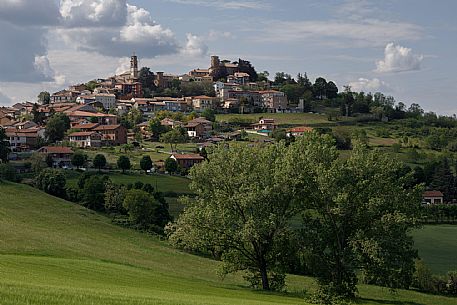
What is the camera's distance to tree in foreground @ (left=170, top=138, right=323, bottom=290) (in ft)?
117

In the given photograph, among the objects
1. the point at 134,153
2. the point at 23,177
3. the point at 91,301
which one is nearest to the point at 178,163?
the point at 134,153

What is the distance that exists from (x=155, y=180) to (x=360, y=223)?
6660 cm

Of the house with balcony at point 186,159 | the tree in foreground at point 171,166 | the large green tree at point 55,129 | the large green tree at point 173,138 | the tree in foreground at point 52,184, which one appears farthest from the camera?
the large green tree at point 55,129

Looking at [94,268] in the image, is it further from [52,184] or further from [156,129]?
[156,129]

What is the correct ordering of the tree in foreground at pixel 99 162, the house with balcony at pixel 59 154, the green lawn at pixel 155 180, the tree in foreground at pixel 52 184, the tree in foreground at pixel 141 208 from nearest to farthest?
1. the tree in foreground at pixel 141 208
2. the tree in foreground at pixel 52 184
3. the green lawn at pixel 155 180
4. the tree in foreground at pixel 99 162
5. the house with balcony at pixel 59 154

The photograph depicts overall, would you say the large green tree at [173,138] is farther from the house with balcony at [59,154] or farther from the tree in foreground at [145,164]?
the tree in foreground at [145,164]

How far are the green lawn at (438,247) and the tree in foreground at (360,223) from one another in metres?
27.3

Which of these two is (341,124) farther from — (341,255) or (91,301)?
(91,301)

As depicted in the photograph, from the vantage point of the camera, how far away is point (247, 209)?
36156 mm

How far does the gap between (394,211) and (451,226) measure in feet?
213

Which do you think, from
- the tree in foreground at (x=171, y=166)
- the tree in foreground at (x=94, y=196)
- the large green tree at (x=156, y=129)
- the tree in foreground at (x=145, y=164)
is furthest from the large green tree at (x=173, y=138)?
the tree in foreground at (x=94, y=196)

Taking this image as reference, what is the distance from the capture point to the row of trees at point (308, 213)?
113 feet

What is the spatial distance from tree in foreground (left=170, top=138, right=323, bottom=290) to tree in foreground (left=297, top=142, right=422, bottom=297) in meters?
1.67

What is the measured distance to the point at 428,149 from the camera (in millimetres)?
151500
